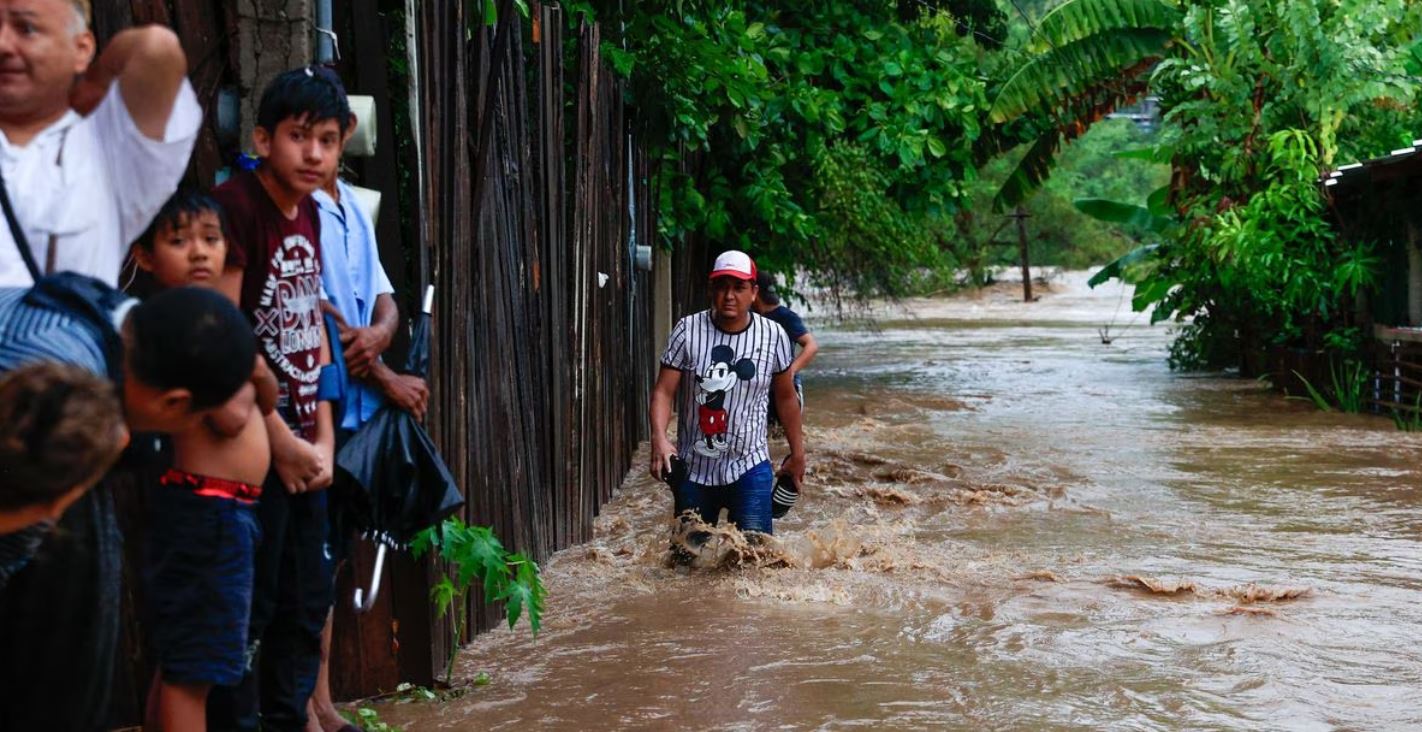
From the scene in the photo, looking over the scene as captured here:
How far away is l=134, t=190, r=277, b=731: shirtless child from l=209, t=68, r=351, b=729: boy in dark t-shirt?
0.21 metres

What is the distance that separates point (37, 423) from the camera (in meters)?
2.54

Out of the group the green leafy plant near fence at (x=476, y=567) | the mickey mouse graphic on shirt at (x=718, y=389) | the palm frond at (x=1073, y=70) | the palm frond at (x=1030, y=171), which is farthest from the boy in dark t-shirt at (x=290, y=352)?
the palm frond at (x=1030, y=171)

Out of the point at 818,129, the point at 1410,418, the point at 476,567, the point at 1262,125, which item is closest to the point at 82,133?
the point at 476,567

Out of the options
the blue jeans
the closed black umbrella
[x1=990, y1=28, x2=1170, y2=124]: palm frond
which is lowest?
the blue jeans

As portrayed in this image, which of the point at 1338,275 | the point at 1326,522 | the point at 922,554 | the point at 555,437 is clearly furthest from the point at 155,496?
the point at 1338,275

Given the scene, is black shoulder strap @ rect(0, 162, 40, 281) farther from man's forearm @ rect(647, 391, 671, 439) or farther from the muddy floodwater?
man's forearm @ rect(647, 391, 671, 439)

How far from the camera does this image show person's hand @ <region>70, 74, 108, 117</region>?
10.8 ft

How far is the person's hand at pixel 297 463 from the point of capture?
3812 mm

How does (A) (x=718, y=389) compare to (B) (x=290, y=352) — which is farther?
(A) (x=718, y=389)

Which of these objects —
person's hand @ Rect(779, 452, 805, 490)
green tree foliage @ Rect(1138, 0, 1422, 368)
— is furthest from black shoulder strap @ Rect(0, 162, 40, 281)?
green tree foliage @ Rect(1138, 0, 1422, 368)

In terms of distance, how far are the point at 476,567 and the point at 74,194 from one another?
7.56 feet

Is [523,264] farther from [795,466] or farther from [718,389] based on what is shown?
[795,466]

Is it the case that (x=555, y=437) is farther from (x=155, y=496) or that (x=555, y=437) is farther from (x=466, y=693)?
(x=155, y=496)

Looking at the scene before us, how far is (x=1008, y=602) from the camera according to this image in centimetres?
721
